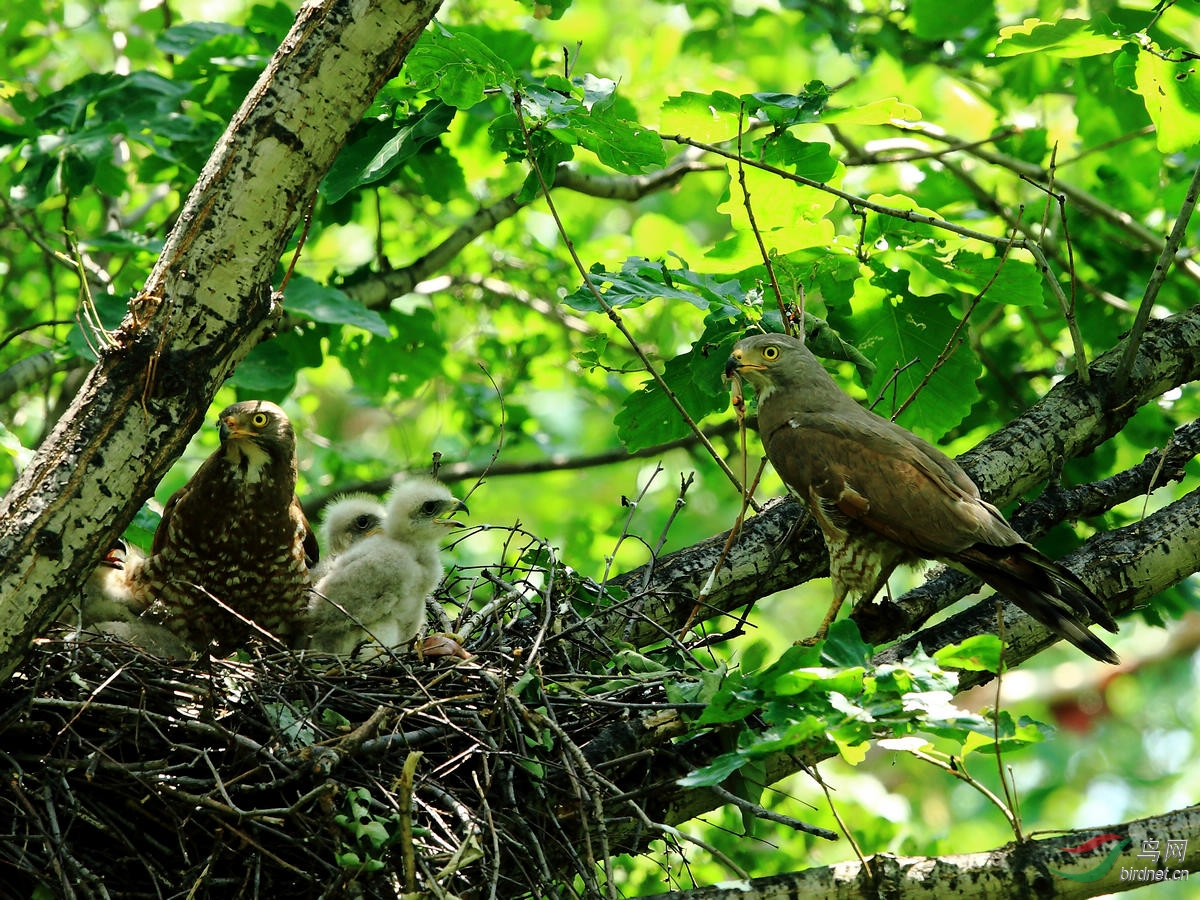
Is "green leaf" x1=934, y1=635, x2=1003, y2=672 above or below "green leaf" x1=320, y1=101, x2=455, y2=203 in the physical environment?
below

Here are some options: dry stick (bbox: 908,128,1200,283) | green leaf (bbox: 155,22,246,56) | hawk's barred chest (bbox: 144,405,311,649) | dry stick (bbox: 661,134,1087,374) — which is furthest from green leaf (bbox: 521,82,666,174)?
green leaf (bbox: 155,22,246,56)

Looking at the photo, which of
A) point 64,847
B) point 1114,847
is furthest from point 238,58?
point 1114,847

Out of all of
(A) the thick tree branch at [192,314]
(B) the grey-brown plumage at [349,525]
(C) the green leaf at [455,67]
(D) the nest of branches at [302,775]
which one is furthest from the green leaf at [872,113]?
(B) the grey-brown plumage at [349,525]

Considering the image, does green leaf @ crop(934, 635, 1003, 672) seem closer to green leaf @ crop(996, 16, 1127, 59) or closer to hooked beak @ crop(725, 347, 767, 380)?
hooked beak @ crop(725, 347, 767, 380)

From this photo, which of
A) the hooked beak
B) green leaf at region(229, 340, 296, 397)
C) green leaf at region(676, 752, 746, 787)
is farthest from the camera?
green leaf at region(229, 340, 296, 397)

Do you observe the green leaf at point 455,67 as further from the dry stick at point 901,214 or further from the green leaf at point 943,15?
the green leaf at point 943,15

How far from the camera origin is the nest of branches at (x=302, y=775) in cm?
297

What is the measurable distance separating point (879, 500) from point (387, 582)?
1.80 m

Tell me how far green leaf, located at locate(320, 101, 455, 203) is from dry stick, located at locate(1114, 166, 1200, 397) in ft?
8.39

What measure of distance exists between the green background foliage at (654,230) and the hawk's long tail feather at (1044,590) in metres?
0.74

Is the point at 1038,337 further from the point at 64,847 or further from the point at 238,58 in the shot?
the point at 64,847

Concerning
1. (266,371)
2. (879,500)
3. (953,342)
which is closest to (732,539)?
(879,500)

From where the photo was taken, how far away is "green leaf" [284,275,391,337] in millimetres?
5000

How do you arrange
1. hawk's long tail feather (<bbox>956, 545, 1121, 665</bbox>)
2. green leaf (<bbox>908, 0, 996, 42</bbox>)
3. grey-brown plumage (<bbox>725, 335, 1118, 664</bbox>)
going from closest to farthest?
hawk's long tail feather (<bbox>956, 545, 1121, 665</bbox>), grey-brown plumage (<bbox>725, 335, 1118, 664</bbox>), green leaf (<bbox>908, 0, 996, 42</bbox>)
